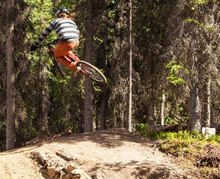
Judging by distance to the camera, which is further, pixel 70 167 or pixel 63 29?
pixel 70 167

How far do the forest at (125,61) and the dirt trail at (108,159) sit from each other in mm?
2827

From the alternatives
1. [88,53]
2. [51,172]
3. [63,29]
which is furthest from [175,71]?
[51,172]

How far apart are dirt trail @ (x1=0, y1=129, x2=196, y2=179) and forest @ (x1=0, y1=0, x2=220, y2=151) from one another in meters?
2.83

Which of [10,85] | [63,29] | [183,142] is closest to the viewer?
[63,29]

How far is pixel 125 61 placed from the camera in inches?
704

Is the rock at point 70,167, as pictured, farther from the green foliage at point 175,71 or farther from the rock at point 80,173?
the green foliage at point 175,71

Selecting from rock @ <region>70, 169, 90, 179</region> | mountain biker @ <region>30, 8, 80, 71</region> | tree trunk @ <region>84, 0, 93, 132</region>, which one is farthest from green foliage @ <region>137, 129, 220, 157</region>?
mountain biker @ <region>30, 8, 80, 71</region>

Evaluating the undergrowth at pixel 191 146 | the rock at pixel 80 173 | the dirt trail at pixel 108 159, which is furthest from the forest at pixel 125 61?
the rock at pixel 80 173

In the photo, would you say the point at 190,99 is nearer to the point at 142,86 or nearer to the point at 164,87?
the point at 164,87

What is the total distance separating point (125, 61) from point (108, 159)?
9452 mm

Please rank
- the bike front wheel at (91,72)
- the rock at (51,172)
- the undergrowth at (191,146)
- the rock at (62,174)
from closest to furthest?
the bike front wheel at (91,72)
the undergrowth at (191,146)
the rock at (62,174)
the rock at (51,172)

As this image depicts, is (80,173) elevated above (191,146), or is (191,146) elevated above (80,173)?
(191,146)

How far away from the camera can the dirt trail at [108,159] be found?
27.4 ft

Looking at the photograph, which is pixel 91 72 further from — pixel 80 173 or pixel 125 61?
pixel 125 61
